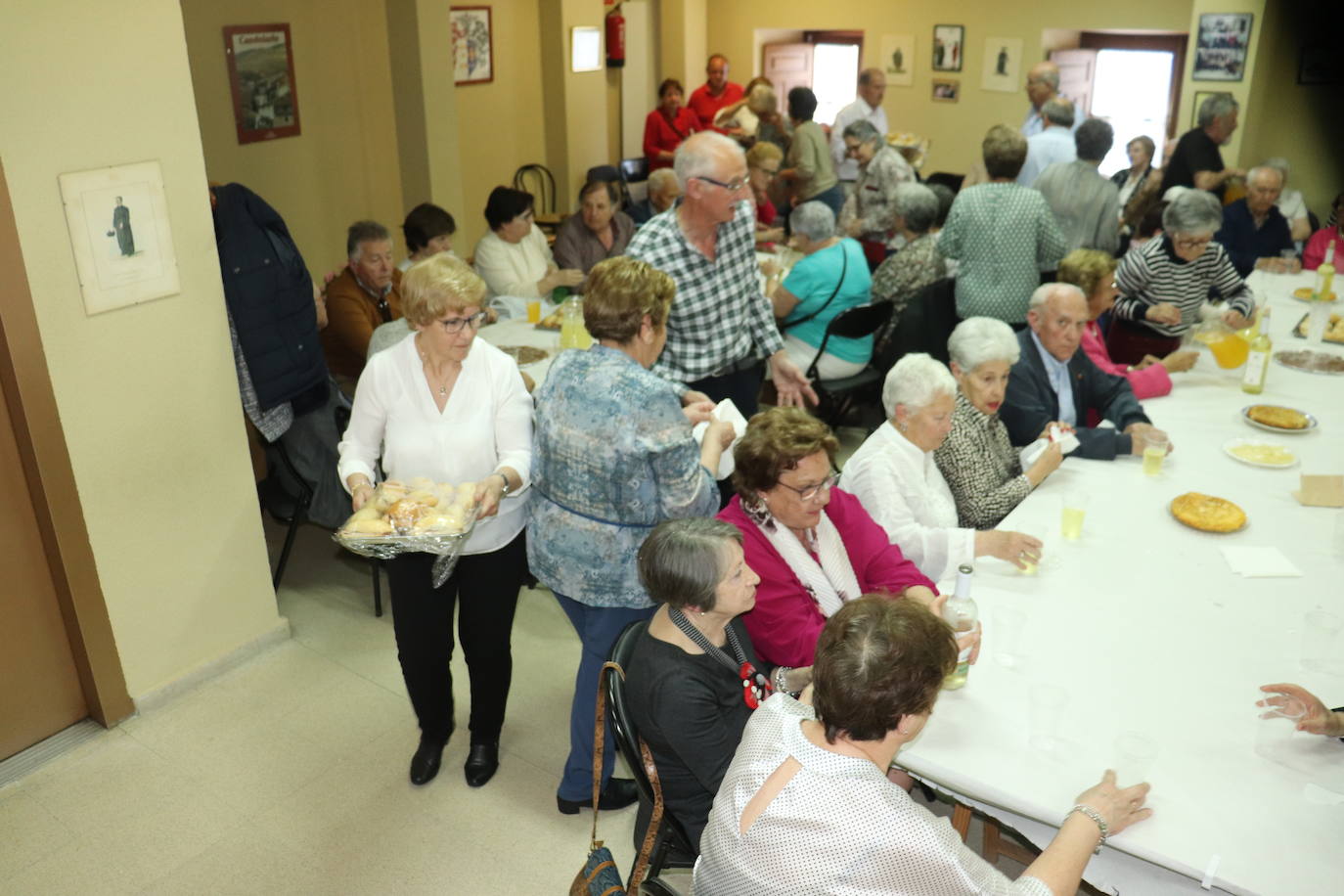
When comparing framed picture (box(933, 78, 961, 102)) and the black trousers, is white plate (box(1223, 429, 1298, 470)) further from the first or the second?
framed picture (box(933, 78, 961, 102))

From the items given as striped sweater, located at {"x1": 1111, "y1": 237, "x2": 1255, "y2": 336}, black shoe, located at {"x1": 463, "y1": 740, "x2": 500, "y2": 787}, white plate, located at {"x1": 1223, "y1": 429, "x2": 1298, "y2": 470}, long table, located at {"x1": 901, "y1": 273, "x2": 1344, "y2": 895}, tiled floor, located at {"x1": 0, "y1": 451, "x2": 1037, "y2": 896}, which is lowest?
tiled floor, located at {"x1": 0, "y1": 451, "x2": 1037, "y2": 896}

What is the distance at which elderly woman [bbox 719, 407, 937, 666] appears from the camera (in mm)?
2654

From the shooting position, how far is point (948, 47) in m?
9.74

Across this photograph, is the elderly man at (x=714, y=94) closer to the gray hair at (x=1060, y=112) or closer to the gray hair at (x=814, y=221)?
the gray hair at (x=1060, y=112)

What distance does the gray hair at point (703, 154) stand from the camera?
12.3 feet

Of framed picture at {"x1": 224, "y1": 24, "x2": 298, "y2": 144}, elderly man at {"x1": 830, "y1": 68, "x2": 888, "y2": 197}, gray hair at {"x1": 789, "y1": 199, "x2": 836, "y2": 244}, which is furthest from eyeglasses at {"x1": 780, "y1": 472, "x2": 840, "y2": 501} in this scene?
elderly man at {"x1": 830, "y1": 68, "x2": 888, "y2": 197}

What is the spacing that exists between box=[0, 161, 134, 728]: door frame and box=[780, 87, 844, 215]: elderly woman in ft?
20.4

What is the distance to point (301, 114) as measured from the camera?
6863 mm

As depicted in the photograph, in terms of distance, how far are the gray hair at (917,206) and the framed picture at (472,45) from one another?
4.15m

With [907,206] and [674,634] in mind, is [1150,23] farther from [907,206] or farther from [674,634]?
[674,634]

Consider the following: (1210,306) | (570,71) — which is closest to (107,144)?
(1210,306)

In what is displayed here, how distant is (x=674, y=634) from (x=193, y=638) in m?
→ 2.27

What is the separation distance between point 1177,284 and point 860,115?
15.2 ft

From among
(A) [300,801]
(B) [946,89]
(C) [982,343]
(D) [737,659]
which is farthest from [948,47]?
(A) [300,801]
